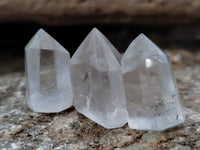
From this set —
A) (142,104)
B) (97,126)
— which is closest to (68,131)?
(97,126)

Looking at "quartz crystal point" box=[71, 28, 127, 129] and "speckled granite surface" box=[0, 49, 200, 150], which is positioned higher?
"quartz crystal point" box=[71, 28, 127, 129]

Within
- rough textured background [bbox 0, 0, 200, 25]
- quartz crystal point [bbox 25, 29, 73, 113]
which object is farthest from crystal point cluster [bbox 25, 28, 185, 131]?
rough textured background [bbox 0, 0, 200, 25]

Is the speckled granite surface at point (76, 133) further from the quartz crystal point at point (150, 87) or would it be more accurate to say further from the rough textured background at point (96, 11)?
the rough textured background at point (96, 11)

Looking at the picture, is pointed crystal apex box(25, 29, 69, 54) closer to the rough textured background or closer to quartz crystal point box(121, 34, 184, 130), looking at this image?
quartz crystal point box(121, 34, 184, 130)

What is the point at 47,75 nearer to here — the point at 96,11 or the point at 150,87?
the point at 150,87

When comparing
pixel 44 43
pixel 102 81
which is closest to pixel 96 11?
pixel 44 43

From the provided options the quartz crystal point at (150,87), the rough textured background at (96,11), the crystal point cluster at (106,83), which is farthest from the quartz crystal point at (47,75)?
the rough textured background at (96,11)
